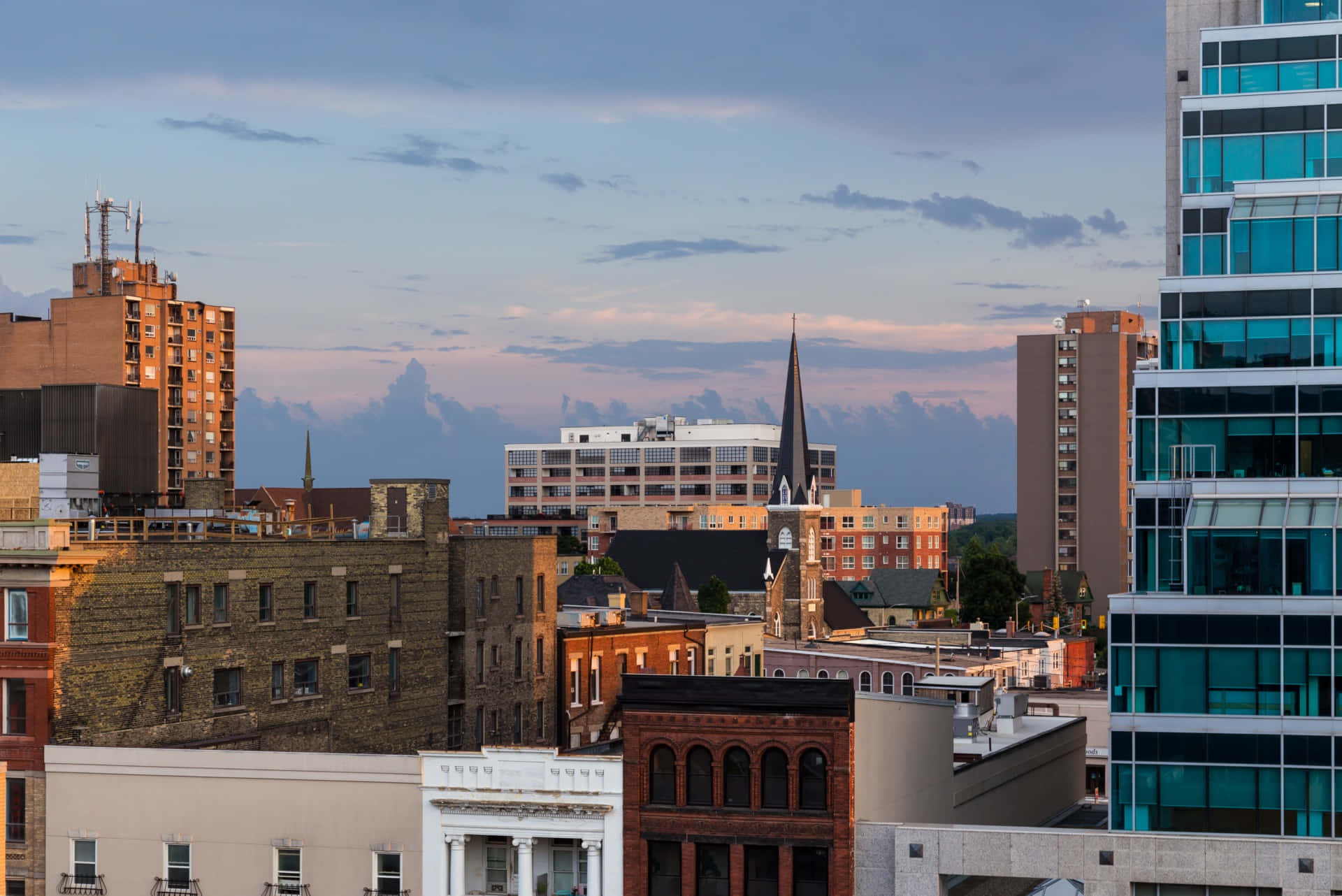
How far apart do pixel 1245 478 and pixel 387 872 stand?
2872 centimetres

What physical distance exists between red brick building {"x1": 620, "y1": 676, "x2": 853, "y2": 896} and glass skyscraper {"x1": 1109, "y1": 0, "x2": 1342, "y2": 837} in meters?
10.5

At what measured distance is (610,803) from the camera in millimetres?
51781

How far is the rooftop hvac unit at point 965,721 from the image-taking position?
71938 millimetres

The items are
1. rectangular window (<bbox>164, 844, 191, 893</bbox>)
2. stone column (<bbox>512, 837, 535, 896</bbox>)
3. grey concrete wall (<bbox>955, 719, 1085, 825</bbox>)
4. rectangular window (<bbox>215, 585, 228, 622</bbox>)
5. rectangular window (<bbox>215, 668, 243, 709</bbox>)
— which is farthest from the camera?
rectangular window (<bbox>215, 668, 243, 709</bbox>)

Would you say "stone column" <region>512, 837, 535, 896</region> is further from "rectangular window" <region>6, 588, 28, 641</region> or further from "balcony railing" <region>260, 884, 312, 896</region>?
"rectangular window" <region>6, 588, 28, 641</region>

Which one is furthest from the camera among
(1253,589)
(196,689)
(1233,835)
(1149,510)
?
(196,689)

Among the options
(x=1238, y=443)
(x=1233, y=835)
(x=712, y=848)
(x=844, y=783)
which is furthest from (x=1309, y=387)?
(x=712, y=848)

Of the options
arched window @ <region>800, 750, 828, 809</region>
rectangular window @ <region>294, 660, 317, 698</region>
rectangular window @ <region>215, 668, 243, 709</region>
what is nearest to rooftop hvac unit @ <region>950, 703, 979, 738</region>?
arched window @ <region>800, 750, 828, 809</region>

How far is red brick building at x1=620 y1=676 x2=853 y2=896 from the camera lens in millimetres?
50281

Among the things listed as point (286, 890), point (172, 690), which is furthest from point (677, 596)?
point (286, 890)

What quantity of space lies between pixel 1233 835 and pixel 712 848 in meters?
14.4

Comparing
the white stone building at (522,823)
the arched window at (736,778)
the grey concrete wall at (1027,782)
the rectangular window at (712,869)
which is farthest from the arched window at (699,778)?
the grey concrete wall at (1027,782)

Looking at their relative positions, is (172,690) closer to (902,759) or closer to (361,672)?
(361,672)

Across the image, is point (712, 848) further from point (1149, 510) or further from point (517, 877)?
point (1149, 510)
